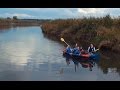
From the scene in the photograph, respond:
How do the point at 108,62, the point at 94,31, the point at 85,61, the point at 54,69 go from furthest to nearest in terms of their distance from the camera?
the point at 94,31, the point at 108,62, the point at 85,61, the point at 54,69

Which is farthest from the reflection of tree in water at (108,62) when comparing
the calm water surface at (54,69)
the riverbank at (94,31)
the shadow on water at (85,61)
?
the riverbank at (94,31)

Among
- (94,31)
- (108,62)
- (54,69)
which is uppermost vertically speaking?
(94,31)

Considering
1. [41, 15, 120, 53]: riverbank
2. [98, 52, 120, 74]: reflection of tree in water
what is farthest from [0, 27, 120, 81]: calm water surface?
[41, 15, 120, 53]: riverbank

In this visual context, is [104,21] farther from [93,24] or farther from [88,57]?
[88,57]

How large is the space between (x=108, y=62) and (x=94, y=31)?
3.30 meters

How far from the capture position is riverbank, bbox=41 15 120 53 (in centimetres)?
1020

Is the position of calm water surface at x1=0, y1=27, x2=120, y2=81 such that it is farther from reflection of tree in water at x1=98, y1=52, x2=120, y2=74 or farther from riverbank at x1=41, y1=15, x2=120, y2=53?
riverbank at x1=41, y1=15, x2=120, y2=53

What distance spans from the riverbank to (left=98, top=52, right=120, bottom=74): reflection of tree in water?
311 millimetres

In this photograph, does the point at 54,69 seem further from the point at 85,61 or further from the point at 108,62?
the point at 108,62

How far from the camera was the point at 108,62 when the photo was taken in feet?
29.2

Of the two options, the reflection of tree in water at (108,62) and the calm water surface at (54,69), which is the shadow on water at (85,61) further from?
the reflection of tree in water at (108,62)

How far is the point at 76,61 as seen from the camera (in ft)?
29.3

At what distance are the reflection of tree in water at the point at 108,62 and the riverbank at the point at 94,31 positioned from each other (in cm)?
31

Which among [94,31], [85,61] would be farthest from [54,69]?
[94,31]
